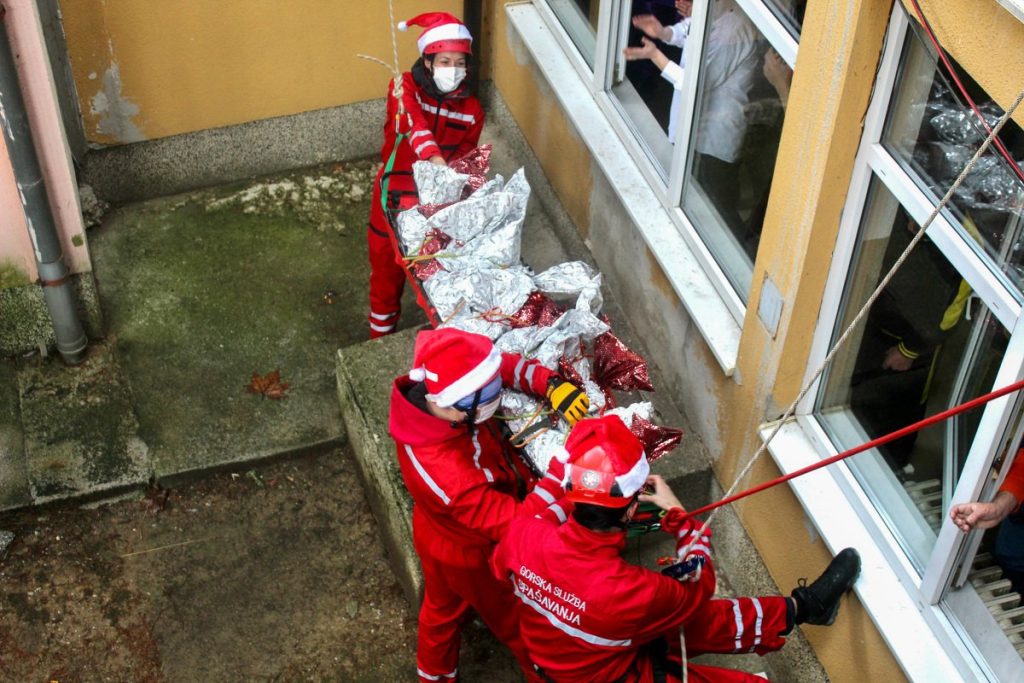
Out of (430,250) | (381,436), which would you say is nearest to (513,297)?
(430,250)

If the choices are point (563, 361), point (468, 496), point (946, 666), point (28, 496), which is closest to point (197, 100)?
point (28, 496)

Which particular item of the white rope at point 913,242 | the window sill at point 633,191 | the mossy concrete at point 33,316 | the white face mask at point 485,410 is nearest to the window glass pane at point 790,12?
the white rope at point 913,242

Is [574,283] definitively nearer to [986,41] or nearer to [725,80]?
[725,80]

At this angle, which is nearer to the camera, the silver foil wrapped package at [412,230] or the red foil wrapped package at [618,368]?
the red foil wrapped package at [618,368]

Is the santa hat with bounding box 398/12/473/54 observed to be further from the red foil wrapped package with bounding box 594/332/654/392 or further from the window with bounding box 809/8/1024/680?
the window with bounding box 809/8/1024/680

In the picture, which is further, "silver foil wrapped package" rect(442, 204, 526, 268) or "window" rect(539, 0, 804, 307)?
"silver foil wrapped package" rect(442, 204, 526, 268)

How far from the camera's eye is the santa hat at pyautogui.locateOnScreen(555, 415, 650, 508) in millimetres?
3629

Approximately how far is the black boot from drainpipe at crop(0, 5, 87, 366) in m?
3.80

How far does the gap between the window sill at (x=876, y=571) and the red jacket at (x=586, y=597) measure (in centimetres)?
55

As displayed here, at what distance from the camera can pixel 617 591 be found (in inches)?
146

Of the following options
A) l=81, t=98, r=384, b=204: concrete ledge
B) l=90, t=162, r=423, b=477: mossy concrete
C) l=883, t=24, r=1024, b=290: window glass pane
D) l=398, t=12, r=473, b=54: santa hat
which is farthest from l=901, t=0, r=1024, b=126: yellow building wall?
l=81, t=98, r=384, b=204: concrete ledge

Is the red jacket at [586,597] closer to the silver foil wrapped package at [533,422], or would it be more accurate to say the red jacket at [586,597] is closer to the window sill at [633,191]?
the silver foil wrapped package at [533,422]

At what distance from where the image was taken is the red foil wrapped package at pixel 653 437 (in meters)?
4.54

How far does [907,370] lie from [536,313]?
5.11ft
